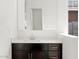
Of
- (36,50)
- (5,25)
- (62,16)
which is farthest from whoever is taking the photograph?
(62,16)

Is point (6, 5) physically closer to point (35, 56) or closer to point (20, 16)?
Answer: point (20, 16)

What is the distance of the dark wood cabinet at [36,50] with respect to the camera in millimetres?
3426

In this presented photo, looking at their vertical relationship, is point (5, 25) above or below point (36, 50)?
above

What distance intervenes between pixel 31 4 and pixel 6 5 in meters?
0.84

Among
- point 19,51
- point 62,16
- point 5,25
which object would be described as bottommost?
point 19,51

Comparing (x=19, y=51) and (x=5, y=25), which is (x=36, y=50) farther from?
(x=5, y=25)

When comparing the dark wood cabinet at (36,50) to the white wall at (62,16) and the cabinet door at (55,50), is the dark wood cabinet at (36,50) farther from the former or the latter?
the white wall at (62,16)

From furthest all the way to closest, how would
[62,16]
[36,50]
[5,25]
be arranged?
[62,16]
[36,50]
[5,25]

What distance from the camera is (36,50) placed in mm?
3436

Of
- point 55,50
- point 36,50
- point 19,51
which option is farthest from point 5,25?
point 55,50

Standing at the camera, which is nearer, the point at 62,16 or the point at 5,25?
the point at 5,25

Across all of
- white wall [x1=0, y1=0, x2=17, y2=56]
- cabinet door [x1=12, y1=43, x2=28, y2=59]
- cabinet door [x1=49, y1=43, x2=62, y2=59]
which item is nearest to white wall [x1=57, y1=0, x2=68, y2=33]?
cabinet door [x1=49, y1=43, x2=62, y2=59]

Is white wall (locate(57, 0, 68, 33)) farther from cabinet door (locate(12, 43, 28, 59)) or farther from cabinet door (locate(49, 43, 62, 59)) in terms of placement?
cabinet door (locate(12, 43, 28, 59))

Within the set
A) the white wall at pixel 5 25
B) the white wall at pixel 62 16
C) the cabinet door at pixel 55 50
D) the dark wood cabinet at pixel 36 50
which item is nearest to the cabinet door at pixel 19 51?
the dark wood cabinet at pixel 36 50
